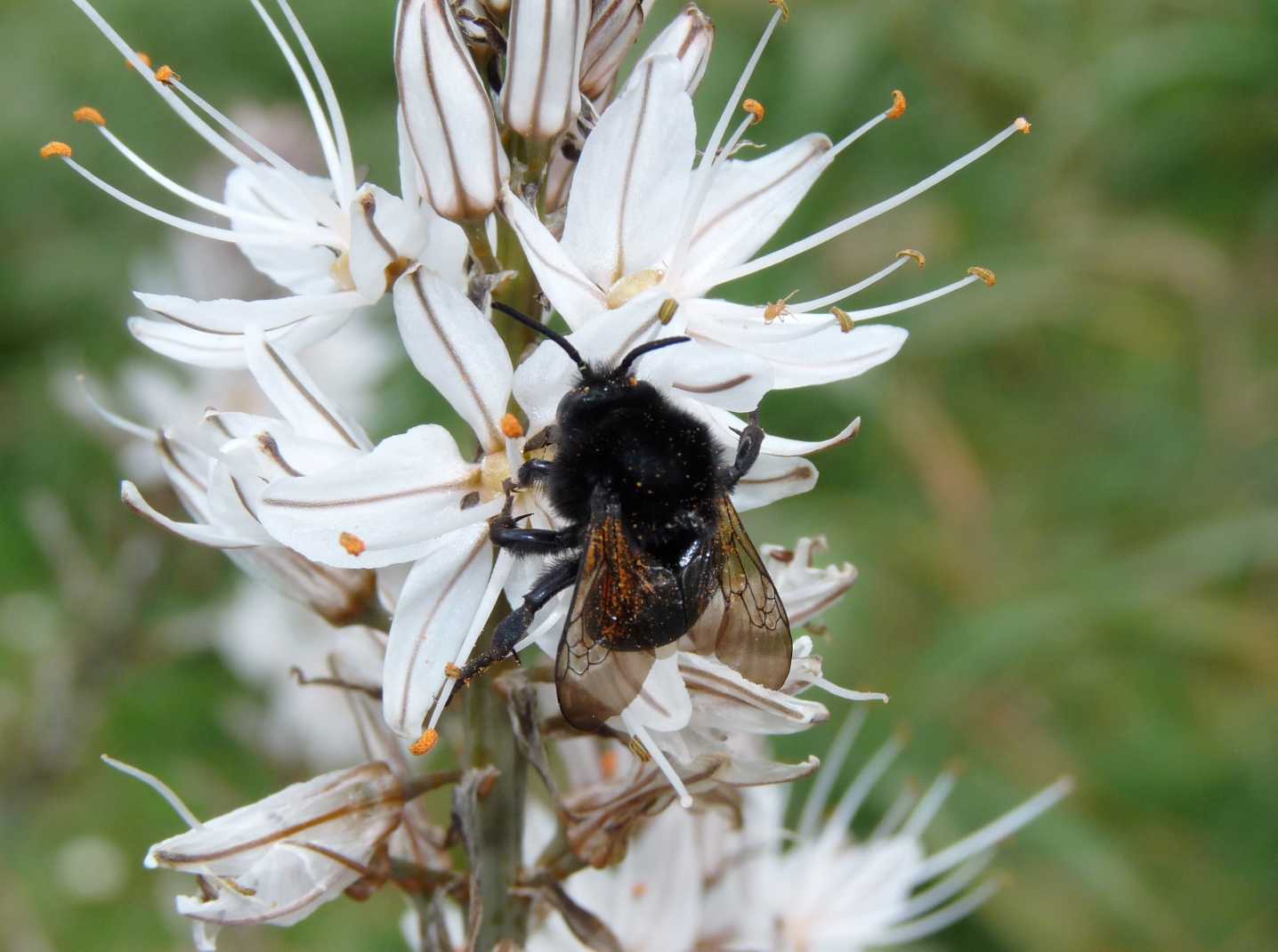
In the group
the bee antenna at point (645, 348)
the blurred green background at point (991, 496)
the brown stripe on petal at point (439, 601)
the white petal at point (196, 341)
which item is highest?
the white petal at point (196, 341)

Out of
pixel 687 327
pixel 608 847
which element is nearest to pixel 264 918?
pixel 608 847

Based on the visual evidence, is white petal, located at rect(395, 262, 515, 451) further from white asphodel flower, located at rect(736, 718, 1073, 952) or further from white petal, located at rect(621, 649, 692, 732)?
white asphodel flower, located at rect(736, 718, 1073, 952)

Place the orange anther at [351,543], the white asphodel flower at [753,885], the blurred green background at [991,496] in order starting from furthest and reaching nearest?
1. the blurred green background at [991,496]
2. the white asphodel flower at [753,885]
3. the orange anther at [351,543]

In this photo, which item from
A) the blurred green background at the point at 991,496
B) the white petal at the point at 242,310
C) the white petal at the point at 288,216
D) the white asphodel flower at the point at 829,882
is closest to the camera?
the white petal at the point at 242,310

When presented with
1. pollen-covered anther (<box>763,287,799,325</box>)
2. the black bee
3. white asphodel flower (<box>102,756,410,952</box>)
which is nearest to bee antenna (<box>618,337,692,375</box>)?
the black bee

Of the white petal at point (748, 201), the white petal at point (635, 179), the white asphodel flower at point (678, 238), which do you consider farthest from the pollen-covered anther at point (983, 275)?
the white petal at point (635, 179)

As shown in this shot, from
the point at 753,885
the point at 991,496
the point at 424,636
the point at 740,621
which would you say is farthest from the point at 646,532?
the point at 991,496

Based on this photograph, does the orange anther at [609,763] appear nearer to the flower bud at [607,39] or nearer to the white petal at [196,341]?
the white petal at [196,341]

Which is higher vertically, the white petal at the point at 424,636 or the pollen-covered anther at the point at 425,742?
the white petal at the point at 424,636

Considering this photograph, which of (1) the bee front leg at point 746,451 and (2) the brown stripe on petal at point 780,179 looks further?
(2) the brown stripe on petal at point 780,179
